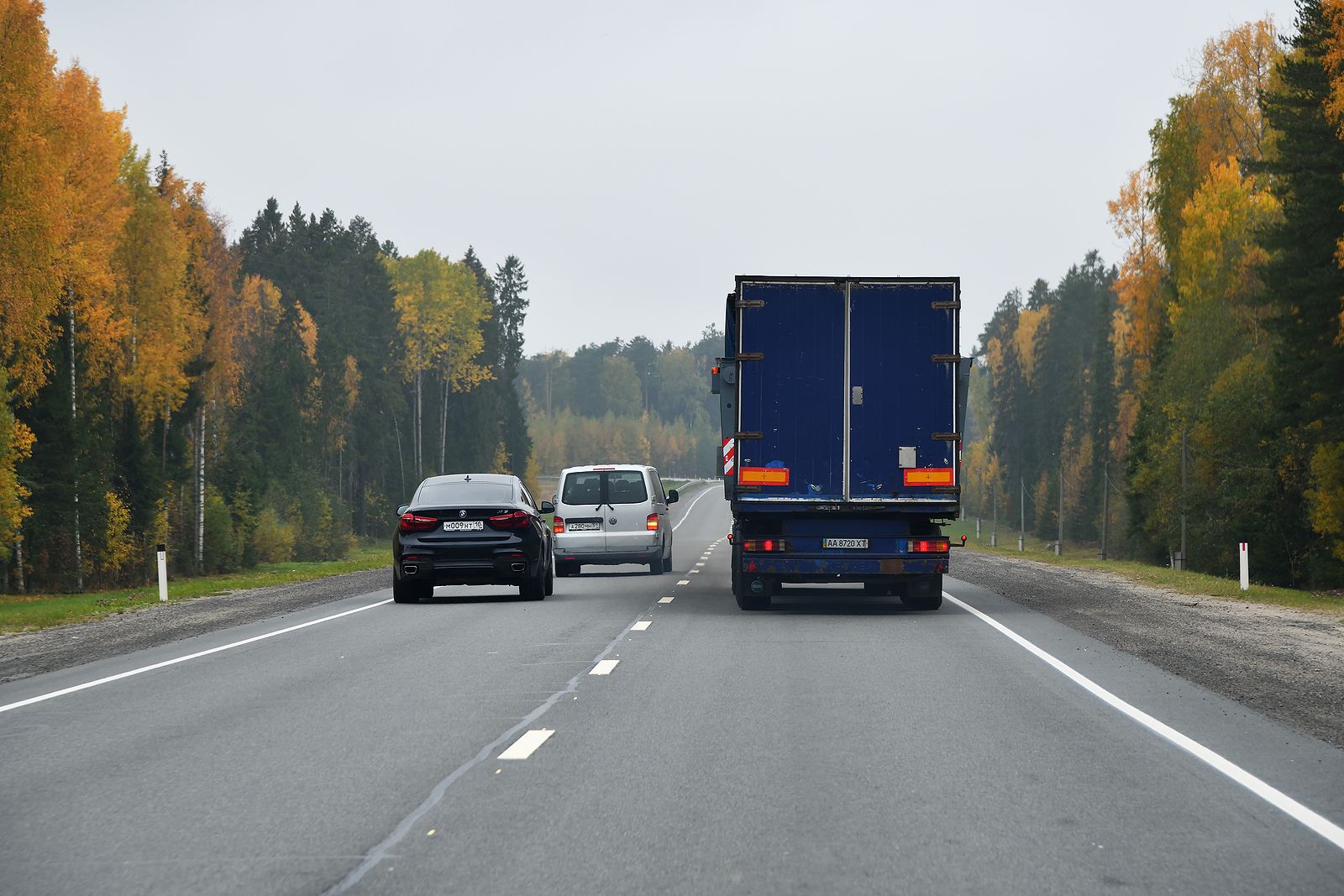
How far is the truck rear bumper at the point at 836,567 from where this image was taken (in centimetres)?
1819

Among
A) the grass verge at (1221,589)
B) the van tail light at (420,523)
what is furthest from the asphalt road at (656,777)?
the grass verge at (1221,589)

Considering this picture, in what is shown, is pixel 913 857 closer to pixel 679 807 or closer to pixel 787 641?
pixel 679 807

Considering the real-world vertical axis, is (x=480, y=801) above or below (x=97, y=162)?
below

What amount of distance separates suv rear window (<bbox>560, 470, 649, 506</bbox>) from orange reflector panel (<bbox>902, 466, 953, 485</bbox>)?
10.1 m

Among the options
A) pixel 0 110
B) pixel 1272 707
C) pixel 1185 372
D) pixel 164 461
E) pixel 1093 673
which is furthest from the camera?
pixel 164 461

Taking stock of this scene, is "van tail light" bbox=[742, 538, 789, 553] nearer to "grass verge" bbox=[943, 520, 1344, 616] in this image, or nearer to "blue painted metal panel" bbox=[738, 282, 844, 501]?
"blue painted metal panel" bbox=[738, 282, 844, 501]

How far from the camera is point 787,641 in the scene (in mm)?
15148

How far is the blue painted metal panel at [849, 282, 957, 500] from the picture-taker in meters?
18.1

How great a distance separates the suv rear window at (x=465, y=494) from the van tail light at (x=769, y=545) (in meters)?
3.93

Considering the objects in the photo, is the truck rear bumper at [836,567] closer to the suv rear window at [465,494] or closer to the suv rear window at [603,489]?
the suv rear window at [465,494]

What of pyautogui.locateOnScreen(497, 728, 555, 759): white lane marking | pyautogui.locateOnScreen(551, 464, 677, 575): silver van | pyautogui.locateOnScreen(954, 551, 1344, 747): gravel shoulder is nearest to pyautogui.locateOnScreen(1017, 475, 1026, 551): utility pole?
pyautogui.locateOnScreen(551, 464, 677, 575): silver van

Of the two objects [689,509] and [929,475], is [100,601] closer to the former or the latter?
[929,475]

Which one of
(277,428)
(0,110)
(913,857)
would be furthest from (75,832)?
(277,428)

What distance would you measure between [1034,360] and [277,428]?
6687 centimetres
